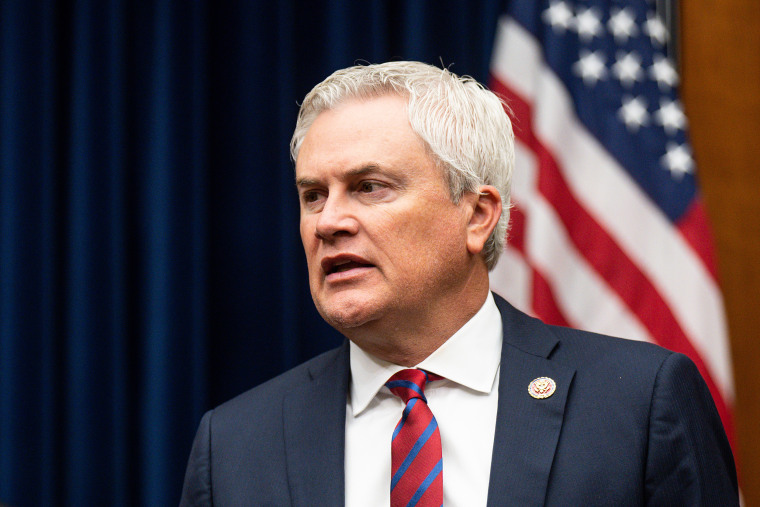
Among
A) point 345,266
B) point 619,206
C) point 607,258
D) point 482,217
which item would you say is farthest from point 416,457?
point 619,206

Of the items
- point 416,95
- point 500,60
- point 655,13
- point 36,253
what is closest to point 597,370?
point 416,95

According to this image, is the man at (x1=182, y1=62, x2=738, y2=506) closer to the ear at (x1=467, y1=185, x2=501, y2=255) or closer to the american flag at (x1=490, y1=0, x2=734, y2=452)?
the ear at (x1=467, y1=185, x2=501, y2=255)

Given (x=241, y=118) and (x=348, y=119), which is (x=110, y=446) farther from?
(x=348, y=119)

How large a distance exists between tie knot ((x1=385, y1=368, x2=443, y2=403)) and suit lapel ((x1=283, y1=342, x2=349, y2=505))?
146mm

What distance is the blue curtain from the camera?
2475mm

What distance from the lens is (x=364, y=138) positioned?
184cm

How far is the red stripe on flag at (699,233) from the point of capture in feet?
7.41

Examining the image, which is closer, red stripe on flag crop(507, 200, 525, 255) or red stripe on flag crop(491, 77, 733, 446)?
red stripe on flag crop(491, 77, 733, 446)

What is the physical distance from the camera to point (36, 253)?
98.2 inches

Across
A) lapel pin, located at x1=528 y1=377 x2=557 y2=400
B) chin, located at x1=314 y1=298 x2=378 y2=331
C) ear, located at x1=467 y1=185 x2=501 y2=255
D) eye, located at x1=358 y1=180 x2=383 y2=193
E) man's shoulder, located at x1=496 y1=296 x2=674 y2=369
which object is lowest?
lapel pin, located at x1=528 y1=377 x2=557 y2=400

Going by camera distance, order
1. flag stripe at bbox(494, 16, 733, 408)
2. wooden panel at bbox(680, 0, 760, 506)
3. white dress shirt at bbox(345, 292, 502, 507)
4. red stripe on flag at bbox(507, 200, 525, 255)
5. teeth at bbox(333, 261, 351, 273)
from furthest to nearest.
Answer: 1. wooden panel at bbox(680, 0, 760, 506)
2. red stripe on flag at bbox(507, 200, 525, 255)
3. flag stripe at bbox(494, 16, 733, 408)
4. teeth at bbox(333, 261, 351, 273)
5. white dress shirt at bbox(345, 292, 502, 507)

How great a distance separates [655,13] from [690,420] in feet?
4.50

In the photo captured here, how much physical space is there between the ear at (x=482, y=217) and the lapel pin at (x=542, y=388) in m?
0.35

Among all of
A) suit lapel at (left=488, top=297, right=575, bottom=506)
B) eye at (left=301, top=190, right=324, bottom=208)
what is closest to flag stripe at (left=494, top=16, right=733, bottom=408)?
suit lapel at (left=488, top=297, right=575, bottom=506)
